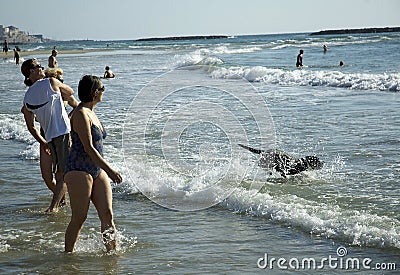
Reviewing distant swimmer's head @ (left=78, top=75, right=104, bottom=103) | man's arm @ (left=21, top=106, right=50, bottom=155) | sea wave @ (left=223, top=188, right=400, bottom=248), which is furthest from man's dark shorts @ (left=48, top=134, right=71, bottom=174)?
sea wave @ (left=223, top=188, right=400, bottom=248)

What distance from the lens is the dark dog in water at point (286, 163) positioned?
8.34m

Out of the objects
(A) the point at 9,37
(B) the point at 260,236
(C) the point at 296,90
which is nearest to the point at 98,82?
(B) the point at 260,236

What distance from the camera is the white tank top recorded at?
6.35 metres

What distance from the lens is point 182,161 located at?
9711mm

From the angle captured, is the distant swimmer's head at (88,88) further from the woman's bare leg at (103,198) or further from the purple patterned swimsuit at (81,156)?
the woman's bare leg at (103,198)

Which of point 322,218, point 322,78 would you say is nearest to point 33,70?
point 322,218

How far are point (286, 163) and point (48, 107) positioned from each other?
11.5 feet

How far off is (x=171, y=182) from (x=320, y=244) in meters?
3.11

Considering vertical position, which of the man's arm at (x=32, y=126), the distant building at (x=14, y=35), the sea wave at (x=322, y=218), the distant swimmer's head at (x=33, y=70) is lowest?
the sea wave at (x=322, y=218)

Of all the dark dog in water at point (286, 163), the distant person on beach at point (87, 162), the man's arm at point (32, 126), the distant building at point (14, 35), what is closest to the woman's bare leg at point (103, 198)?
the distant person on beach at point (87, 162)

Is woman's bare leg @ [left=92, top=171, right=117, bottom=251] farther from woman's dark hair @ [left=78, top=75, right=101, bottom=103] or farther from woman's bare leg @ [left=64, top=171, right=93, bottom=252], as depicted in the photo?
woman's dark hair @ [left=78, top=75, right=101, bottom=103]

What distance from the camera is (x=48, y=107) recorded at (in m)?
6.34

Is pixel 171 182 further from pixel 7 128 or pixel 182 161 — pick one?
pixel 7 128

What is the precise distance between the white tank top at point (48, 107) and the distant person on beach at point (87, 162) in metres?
1.45
